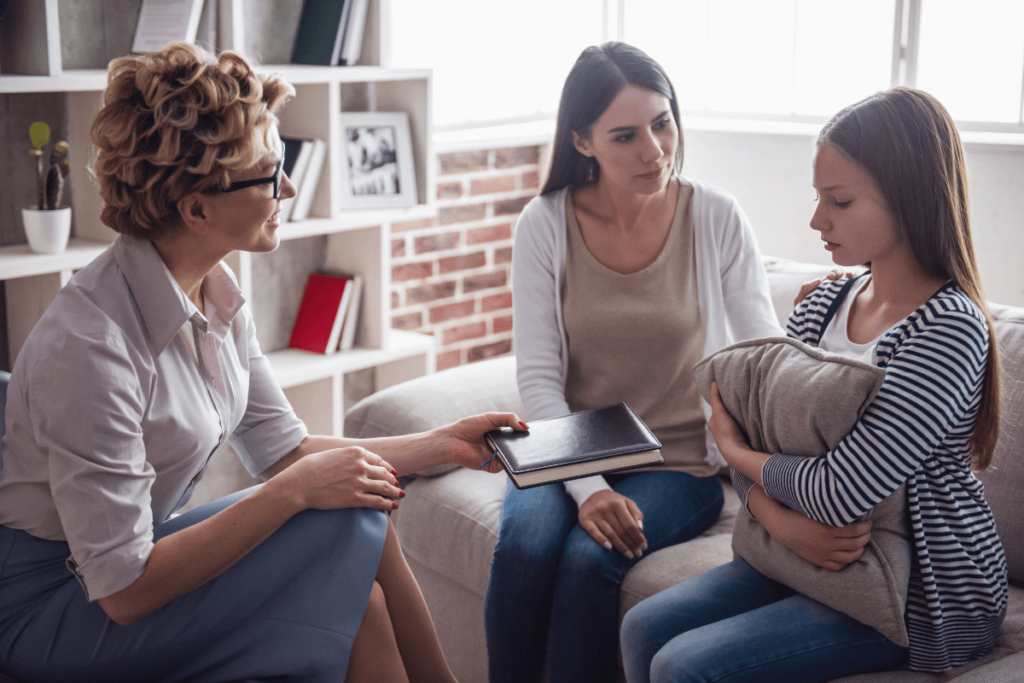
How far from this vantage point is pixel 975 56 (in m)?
2.71

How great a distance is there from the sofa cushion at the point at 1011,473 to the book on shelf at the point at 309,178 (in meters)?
1.68

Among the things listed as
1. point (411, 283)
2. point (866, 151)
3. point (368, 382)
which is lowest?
point (368, 382)

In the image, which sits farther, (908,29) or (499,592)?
(908,29)

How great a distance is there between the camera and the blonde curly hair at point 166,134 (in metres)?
1.27

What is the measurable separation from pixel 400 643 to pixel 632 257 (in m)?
0.90

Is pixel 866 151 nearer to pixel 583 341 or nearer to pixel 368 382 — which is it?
pixel 583 341

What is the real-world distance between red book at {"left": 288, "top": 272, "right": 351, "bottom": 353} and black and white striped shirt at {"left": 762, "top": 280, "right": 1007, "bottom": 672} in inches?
63.4

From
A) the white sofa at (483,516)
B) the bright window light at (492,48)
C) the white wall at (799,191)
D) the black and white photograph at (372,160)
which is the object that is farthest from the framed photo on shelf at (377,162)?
the white wall at (799,191)

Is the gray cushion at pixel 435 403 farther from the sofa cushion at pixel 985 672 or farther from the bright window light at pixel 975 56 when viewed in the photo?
the bright window light at pixel 975 56

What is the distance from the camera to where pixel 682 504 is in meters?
1.81

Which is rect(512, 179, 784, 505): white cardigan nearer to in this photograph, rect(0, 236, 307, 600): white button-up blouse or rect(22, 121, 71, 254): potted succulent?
rect(0, 236, 307, 600): white button-up blouse

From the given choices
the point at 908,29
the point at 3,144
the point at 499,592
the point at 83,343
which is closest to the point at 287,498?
the point at 83,343

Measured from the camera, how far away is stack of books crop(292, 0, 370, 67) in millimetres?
2523

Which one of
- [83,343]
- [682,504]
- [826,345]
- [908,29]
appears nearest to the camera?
[83,343]
